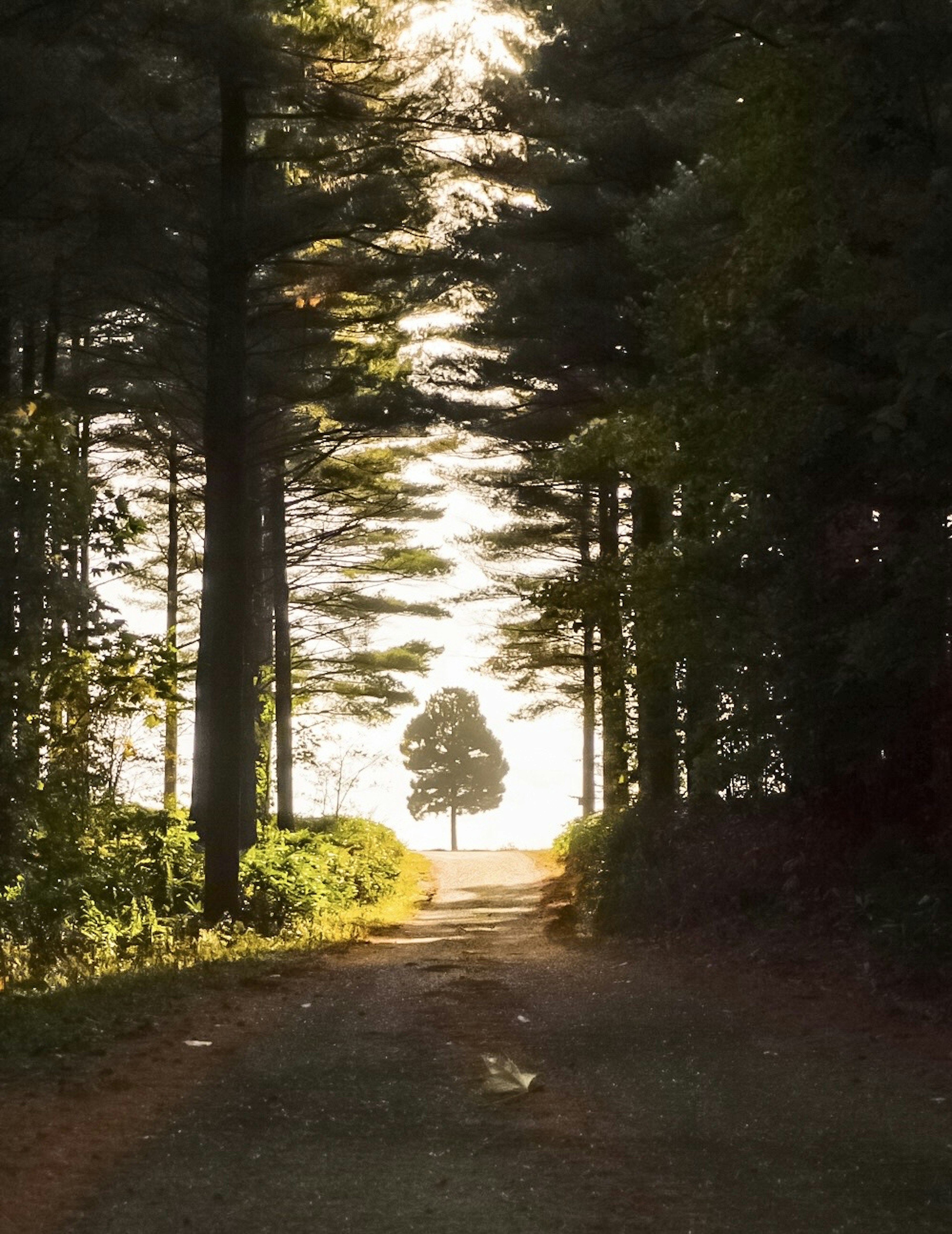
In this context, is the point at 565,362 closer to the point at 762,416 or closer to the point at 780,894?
the point at 762,416

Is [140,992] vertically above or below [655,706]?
below

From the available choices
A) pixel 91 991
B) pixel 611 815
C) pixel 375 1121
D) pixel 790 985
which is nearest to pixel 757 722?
pixel 790 985

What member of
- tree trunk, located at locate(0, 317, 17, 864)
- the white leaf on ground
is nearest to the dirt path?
the white leaf on ground

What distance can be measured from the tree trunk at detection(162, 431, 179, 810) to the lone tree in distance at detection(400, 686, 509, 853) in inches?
1905

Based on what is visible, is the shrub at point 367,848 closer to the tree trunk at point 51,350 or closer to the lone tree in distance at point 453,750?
the tree trunk at point 51,350

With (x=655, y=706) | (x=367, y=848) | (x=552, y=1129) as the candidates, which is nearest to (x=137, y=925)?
(x=655, y=706)

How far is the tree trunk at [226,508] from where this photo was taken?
16828 mm

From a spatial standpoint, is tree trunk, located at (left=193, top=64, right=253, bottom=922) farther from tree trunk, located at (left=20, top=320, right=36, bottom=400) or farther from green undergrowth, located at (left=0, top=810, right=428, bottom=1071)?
tree trunk, located at (left=20, top=320, right=36, bottom=400)

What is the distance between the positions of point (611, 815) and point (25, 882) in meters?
14.4

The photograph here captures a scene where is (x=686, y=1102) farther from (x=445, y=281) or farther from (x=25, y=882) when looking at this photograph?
(x=445, y=281)

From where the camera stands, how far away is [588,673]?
3303 centimetres

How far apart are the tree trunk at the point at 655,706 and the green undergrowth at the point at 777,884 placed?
97 cm

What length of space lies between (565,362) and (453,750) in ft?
217

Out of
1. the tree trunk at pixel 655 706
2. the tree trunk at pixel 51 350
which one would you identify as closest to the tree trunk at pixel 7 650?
the tree trunk at pixel 51 350
